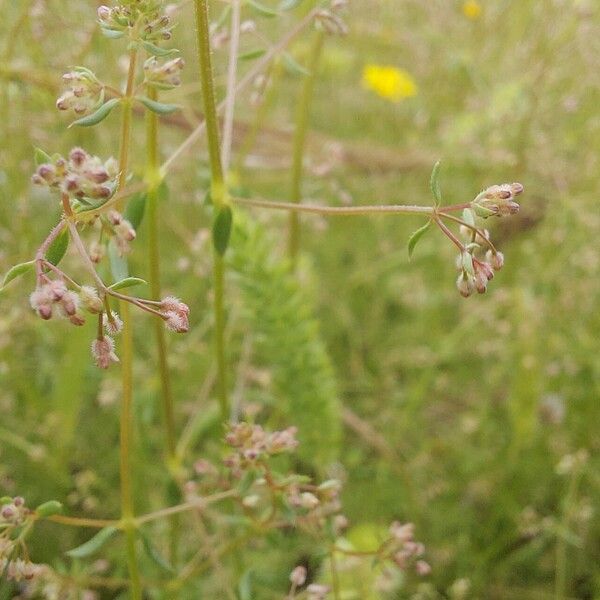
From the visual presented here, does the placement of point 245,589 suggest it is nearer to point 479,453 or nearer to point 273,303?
point 273,303

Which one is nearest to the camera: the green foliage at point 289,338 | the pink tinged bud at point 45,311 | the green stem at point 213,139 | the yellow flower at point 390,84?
the pink tinged bud at point 45,311

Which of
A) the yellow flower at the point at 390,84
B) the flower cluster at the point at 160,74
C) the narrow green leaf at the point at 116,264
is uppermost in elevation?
the yellow flower at the point at 390,84

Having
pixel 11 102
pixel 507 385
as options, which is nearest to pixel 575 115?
pixel 507 385

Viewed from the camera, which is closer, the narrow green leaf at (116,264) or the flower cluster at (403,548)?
the narrow green leaf at (116,264)

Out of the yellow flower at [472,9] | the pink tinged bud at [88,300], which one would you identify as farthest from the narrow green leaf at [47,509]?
the yellow flower at [472,9]

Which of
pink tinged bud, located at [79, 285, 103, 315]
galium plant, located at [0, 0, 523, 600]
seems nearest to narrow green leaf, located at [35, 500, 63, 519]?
galium plant, located at [0, 0, 523, 600]

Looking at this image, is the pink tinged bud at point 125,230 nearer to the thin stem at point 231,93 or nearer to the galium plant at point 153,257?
the galium plant at point 153,257
